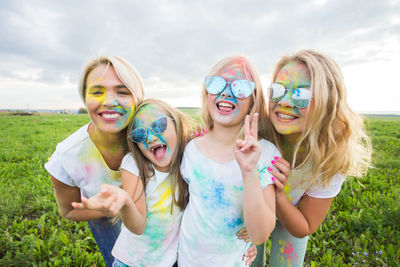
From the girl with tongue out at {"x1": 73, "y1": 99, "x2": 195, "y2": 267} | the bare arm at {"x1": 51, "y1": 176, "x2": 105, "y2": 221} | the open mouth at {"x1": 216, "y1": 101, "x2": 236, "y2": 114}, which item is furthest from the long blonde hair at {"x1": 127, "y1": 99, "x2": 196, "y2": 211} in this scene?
the bare arm at {"x1": 51, "y1": 176, "x2": 105, "y2": 221}

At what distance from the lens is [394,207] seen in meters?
3.48

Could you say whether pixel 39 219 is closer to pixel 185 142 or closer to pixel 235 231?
pixel 185 142

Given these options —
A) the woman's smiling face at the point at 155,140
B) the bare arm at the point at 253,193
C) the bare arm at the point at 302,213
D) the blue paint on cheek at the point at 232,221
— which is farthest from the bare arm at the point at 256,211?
the woman's smiling face at the point at 155,140

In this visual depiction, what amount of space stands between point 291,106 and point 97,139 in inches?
66.6

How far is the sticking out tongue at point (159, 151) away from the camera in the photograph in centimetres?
190

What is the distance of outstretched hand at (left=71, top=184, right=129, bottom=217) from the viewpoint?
4.16 ft

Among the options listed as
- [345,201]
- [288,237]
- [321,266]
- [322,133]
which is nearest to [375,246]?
[321,266]

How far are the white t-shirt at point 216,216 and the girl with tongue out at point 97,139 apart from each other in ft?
2.68

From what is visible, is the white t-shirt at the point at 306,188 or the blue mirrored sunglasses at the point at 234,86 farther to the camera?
the white t-shirt at the point at 306,188

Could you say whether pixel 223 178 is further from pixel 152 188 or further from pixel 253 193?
pixel 152 188

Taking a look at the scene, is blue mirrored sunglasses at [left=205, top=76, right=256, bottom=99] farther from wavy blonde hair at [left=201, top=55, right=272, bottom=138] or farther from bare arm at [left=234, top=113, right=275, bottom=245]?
bare arm at [left=234, top=113, right=275, bottom=245]

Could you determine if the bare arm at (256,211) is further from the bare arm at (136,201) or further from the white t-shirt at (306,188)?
the bare arm at (136,201)

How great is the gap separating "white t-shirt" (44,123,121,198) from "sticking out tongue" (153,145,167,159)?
447 millimetres

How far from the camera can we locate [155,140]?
1879mm
